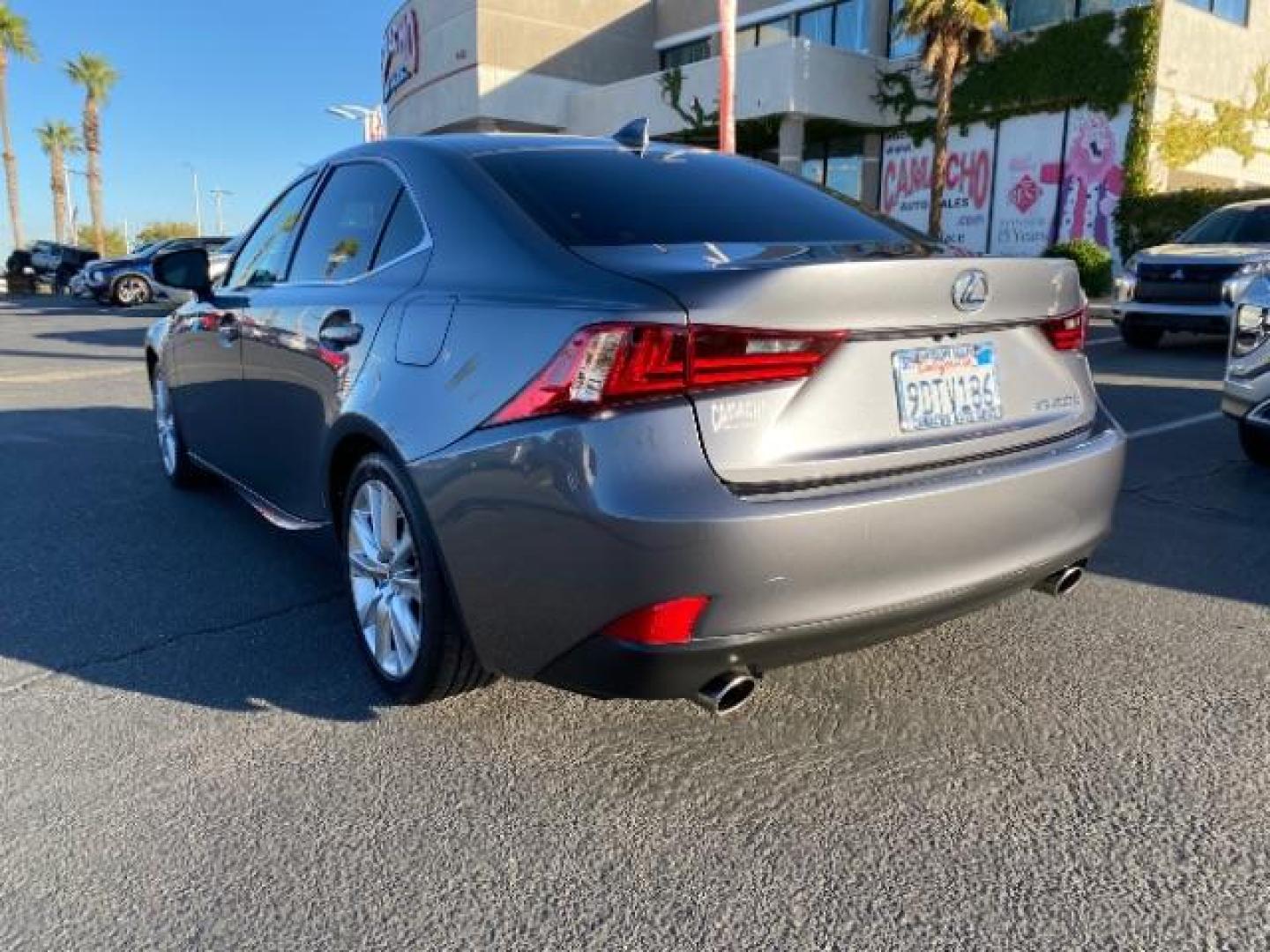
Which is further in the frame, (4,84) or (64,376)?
(4,84)

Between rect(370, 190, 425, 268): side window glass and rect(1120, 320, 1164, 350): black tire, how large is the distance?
32.0 feet

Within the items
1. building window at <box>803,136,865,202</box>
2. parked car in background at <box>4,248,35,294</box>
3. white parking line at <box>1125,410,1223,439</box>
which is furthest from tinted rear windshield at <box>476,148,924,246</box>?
parked car in background at <box>4,248,35,294</box>

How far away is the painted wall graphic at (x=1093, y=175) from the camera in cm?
2034

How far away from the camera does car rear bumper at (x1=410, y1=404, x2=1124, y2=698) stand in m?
2.04

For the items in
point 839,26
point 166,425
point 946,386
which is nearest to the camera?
point 946,386

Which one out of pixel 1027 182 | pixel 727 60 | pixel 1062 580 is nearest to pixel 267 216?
pixel 1062 580

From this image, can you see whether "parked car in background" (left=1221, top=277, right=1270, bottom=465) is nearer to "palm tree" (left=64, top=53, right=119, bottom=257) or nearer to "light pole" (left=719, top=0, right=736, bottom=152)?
"light pole" (left=719, top=0, right=736, bottom=152)

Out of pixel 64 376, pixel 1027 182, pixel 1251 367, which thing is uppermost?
pixel 1027 182

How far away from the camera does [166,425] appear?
5398mm

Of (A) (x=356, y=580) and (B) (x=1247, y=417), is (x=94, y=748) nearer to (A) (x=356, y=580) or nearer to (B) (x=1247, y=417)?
(A) (x=356, y=580)

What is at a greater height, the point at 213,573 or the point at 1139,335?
the point at 1139,335

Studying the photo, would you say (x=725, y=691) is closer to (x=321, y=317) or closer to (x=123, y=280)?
(x=321, y=317)

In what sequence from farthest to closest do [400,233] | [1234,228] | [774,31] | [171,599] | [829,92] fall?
[774,31] < [829,92] < [1234,228] < [171,599] < [400,233]

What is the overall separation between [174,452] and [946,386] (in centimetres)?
422
